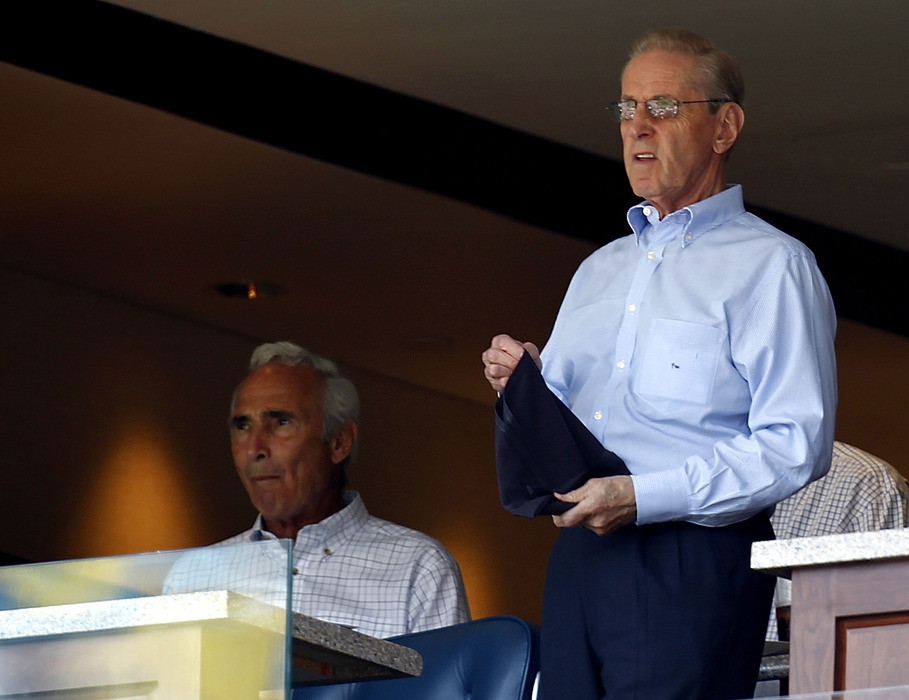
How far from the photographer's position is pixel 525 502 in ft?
6.19

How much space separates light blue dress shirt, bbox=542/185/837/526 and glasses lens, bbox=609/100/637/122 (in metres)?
0.12

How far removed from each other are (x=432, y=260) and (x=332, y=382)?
2.93 m

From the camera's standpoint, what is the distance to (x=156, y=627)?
4.91 ft

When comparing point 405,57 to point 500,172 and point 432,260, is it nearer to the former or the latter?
point 500,172

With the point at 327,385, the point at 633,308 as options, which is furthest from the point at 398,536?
the point at 633,308

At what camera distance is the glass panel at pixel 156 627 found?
144cm

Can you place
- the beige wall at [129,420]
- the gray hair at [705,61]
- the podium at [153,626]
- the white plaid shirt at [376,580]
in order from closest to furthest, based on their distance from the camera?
the podium at [153,626]
the gray hair at [705,61]
the white plaid shirt at [376,580]
the beige wall at [129,420]

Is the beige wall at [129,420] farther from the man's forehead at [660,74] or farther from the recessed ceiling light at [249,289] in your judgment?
the man's forehead at [660,74]

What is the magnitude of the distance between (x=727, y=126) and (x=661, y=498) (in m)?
0.57

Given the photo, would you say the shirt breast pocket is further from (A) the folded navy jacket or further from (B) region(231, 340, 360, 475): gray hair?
(B) region(231, 340, 360, 475): gray hair

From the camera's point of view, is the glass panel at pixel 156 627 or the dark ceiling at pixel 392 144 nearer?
the glass panel at pixel 156 627

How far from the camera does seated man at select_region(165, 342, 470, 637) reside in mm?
3270

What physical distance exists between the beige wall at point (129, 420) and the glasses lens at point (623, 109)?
494 centimetres

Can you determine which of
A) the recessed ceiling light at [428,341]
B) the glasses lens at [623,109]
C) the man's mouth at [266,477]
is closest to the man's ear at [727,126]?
the glasses lens at [623,109]
